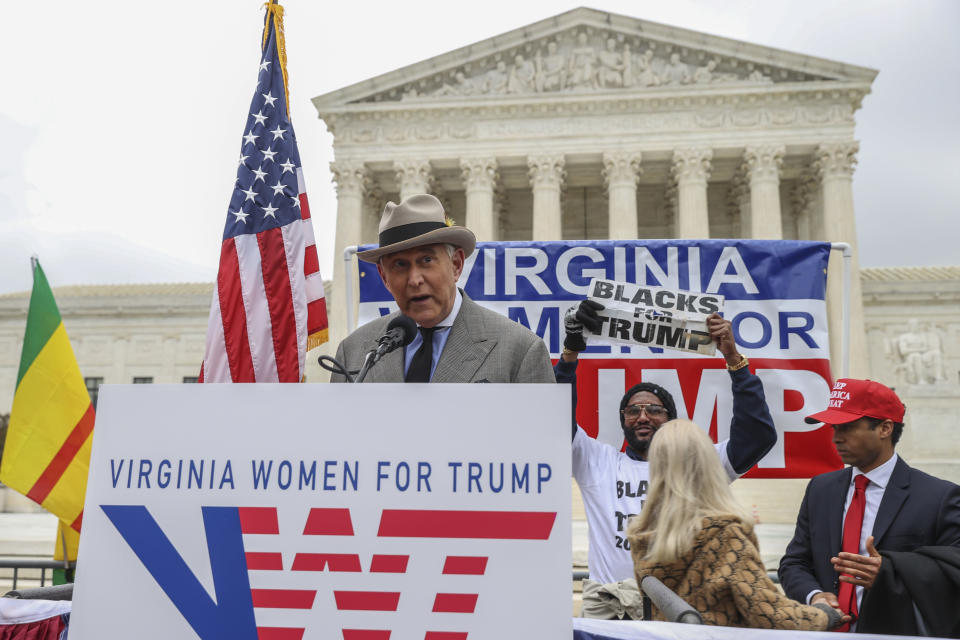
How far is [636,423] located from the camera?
4.46 metres

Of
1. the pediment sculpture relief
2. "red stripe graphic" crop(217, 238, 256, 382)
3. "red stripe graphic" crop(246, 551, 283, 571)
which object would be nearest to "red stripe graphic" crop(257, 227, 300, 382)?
"red stripe graphic" crop(217, 238, 256, 382)

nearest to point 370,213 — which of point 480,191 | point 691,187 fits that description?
point 480,191

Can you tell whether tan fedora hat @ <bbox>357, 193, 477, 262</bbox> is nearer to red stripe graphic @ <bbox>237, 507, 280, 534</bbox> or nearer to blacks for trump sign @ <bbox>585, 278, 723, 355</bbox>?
red stripe graphic @ <bbox>237, 507, 280, 534</bbox>

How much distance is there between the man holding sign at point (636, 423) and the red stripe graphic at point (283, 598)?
6.33ft

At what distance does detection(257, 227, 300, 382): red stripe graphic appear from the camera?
20.4 feet

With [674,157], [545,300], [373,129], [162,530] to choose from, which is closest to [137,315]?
[373,129]

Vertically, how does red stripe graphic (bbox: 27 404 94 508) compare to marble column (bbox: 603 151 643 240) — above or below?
below

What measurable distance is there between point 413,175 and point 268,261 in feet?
92.8

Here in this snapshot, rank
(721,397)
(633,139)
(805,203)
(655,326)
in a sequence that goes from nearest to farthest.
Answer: (655,326) → (721,397) → (633,139) → (805,203)

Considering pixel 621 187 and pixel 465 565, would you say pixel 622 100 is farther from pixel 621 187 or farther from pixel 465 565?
pixel 465 565

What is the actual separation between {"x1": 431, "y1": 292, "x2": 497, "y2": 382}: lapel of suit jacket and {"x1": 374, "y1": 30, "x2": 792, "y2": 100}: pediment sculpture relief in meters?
32.2

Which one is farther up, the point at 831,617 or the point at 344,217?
the point at 344,217

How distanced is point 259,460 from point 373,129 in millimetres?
33724

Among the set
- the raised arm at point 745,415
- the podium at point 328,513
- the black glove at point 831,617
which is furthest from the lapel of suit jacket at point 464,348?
the black glove at point 831,617
